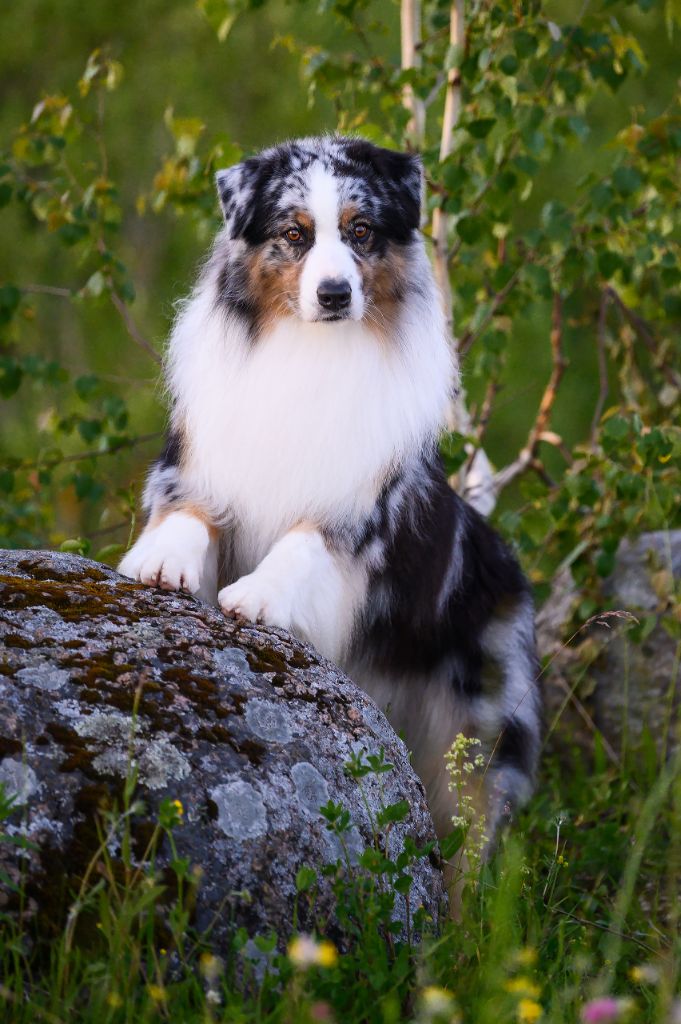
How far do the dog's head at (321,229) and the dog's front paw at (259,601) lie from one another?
81cm

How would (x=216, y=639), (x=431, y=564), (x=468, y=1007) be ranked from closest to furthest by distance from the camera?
(x=468, y=1007) < (x=216, y=639) < (x=431, y=564)

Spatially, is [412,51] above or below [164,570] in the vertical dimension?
above

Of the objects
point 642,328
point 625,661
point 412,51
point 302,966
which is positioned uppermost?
point 412,51

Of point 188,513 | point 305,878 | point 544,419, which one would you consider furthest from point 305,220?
point 544,419

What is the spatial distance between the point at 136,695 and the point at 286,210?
1.78 metres

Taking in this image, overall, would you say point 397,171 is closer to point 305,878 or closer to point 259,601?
point 259,601

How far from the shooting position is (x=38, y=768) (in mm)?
2354

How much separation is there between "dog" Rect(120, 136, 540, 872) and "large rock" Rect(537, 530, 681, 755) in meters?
1.06

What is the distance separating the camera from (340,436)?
3760 mm

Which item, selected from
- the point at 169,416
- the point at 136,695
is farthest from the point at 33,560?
the point at 169,416

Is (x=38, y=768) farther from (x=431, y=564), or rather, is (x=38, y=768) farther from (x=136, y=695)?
(x=431, y=564)

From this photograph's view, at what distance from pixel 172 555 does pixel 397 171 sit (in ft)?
4.57

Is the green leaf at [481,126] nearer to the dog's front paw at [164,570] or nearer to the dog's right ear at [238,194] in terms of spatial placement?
the dog's right ear at [238,194]

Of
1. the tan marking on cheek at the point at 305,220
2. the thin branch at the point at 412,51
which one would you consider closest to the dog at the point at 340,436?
the tan marking on cheek at the point at 305,220
